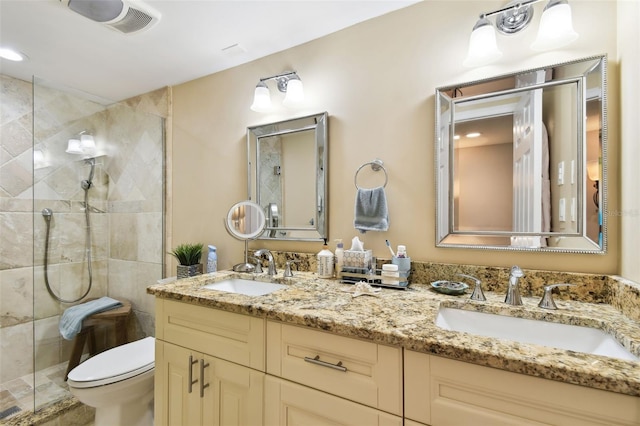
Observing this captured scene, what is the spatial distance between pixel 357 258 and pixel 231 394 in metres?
0.73

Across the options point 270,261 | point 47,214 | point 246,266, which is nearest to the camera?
point 270,261

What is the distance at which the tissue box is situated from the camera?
4.39ft

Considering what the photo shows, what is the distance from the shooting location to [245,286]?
153cm

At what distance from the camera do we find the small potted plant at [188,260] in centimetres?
186

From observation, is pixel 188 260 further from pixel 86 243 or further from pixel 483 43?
pixel 483 43

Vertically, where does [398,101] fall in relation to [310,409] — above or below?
above

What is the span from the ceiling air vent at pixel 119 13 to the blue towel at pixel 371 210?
135 cm

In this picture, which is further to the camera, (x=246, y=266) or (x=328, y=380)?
(x=246, y=266)

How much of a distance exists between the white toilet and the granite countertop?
558 millimetres

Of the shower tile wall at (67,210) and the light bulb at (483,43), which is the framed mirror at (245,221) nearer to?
the shower tile wall at (67,210)

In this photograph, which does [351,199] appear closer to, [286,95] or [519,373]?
[286,95]

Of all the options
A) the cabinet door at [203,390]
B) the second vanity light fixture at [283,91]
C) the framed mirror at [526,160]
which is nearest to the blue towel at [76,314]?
the cabinet door at [203,390]

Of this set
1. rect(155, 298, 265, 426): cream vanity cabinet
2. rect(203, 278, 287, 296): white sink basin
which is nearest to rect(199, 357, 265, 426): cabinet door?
rect(155, 298, 265, 426): cream vanity cabinet

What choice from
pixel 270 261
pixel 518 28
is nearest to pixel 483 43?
pixel 518 28
